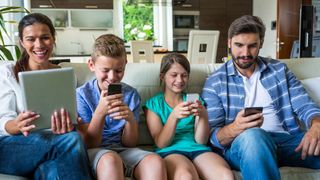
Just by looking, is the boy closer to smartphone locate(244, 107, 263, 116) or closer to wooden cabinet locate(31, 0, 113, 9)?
smartphone locate(244, 107, 263, 116)

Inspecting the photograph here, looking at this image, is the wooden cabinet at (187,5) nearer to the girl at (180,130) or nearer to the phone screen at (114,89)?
the girl at (180,130)

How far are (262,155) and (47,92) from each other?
79cm

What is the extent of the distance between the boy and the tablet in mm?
133

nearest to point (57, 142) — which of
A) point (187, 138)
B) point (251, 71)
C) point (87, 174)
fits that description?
point (87, 174)

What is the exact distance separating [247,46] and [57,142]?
3.07 feet

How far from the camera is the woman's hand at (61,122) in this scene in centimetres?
115

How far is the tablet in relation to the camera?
1.10 metres

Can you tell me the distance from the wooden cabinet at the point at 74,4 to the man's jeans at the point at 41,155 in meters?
5.64

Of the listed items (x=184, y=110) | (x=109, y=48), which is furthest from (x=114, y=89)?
(x=184, y=110)

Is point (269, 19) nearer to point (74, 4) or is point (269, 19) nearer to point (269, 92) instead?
point (74, 4)

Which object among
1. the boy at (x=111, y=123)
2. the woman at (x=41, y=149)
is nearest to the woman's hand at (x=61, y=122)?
the woman at (x=41, y=149)

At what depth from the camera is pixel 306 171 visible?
→ 1.37m

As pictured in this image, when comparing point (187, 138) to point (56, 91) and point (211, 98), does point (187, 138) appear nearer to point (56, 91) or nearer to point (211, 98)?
point (211, 98)

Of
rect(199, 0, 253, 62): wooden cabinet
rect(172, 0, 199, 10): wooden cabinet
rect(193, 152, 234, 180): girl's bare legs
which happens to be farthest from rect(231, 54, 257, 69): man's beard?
rect(172, 0, 199, 10): wooden cabinet
